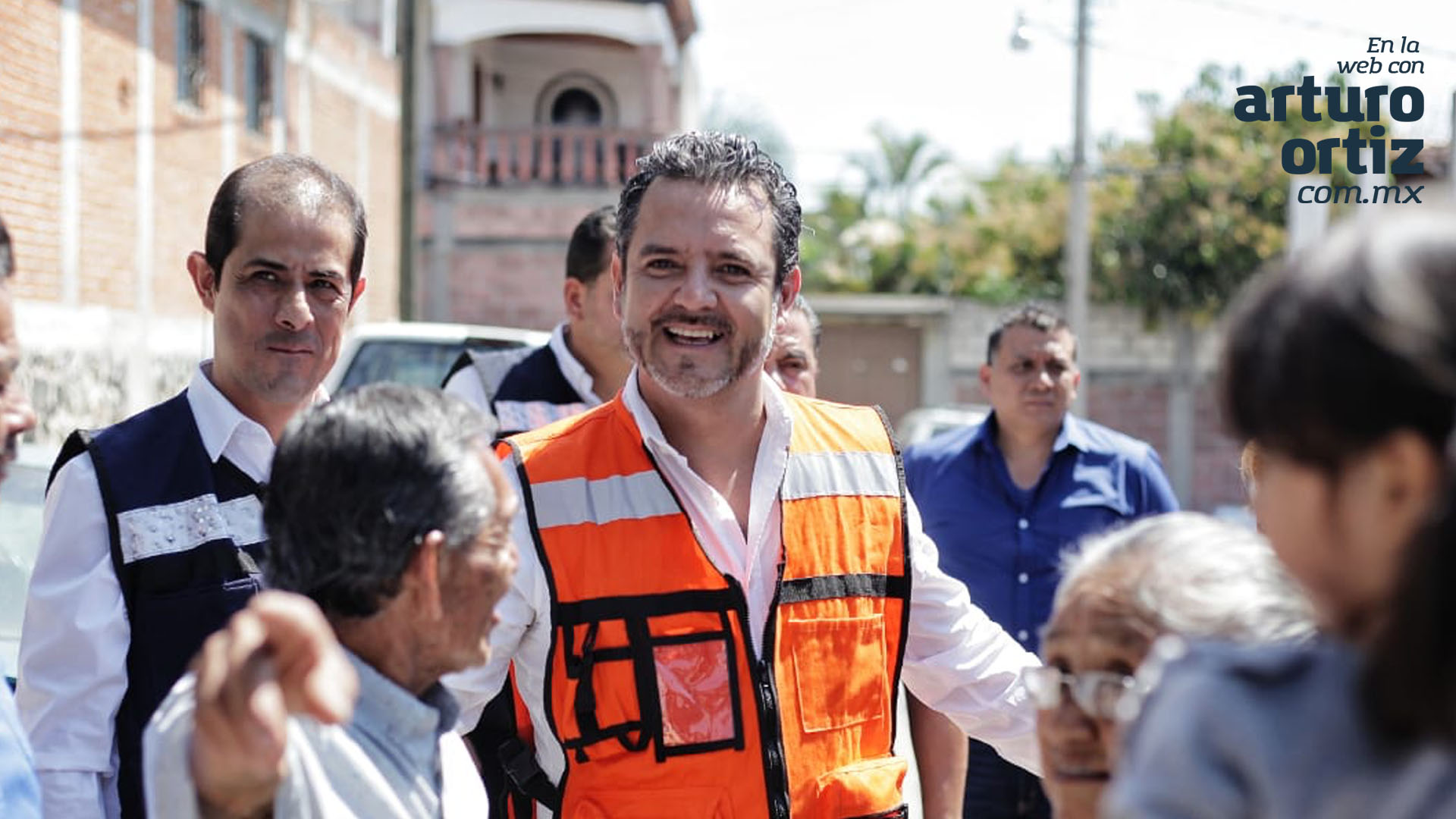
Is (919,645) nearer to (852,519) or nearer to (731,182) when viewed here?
(852,519)

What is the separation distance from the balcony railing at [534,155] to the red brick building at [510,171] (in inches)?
0.8

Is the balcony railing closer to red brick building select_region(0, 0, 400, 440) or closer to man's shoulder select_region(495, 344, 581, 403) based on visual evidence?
red brick building select_region(0, 0, 400, 440)

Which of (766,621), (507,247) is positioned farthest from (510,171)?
(766,621)

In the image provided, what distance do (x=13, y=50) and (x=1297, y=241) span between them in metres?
8.14

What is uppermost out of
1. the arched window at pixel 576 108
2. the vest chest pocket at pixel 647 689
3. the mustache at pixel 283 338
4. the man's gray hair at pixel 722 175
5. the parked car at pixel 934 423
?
the arched window at pixel 576 108

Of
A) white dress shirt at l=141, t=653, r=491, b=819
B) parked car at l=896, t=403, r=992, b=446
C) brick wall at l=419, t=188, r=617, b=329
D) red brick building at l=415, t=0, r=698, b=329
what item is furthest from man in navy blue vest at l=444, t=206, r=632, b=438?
brick wall at l=419, t=188, r=617, b=329

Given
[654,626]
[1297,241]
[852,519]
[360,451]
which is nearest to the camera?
[360,451]

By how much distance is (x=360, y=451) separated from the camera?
165 cm

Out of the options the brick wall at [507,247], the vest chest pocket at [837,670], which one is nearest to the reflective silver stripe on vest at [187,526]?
the vest chest pocket at [837,670]

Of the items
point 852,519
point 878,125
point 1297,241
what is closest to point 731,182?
point 852,519

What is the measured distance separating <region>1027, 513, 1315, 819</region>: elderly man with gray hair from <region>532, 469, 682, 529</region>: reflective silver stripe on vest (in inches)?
38.6

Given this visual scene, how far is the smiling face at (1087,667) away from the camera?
5.06 feet

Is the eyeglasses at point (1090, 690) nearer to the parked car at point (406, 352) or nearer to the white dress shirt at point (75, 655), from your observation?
the white dress shirt at point (75, 655)

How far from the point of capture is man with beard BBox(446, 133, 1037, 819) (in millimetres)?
2342
